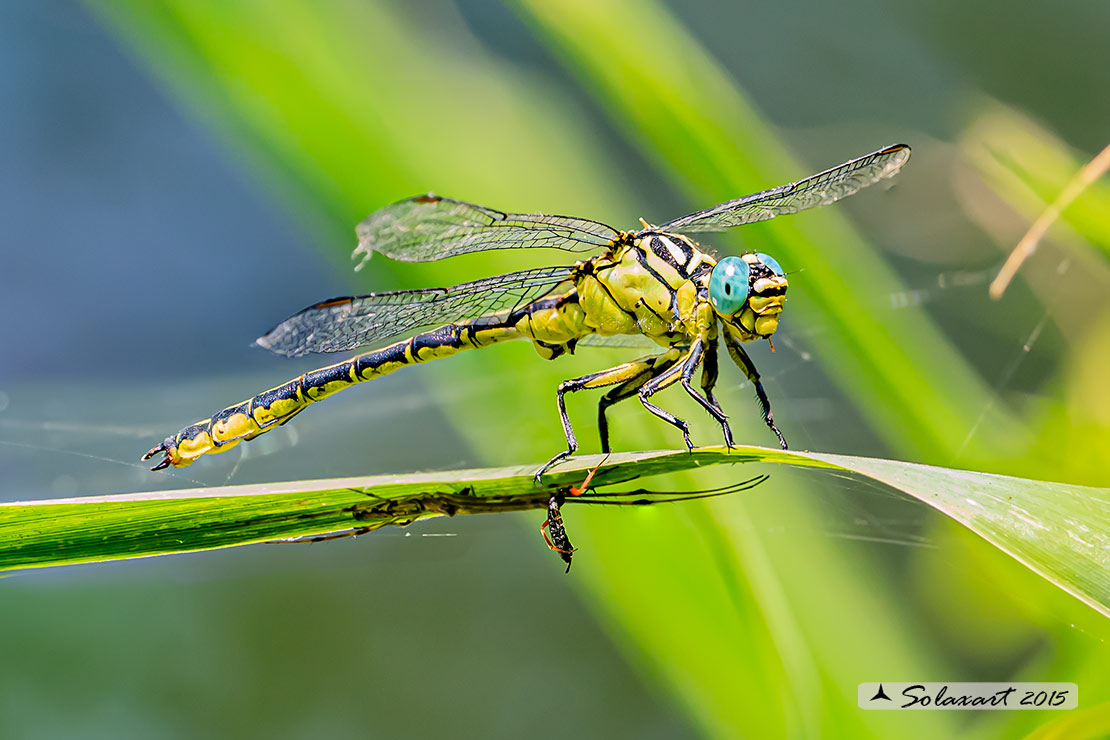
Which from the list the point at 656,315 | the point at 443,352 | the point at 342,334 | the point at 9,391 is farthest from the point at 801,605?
the point at 9,391

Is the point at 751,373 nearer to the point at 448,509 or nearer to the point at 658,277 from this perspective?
the point at 658,277

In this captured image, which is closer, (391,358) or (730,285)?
(730,285)

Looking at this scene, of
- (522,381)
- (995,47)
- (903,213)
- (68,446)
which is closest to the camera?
(522,381)

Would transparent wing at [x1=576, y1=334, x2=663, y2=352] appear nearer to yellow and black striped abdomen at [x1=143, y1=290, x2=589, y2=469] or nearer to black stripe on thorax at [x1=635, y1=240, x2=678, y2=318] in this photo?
yellow and black striped abdomen at [x1=143, y1=290, x2=589, y2=469]

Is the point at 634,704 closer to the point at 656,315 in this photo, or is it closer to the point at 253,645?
the point at 253,645

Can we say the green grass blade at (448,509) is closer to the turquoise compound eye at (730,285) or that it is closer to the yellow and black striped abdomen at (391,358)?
the turquoise compound eye at (730,285)

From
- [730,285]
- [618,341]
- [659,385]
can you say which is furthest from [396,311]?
[730,285]

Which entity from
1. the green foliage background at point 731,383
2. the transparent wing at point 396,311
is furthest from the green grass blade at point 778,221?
the transparent wing at point 396,311

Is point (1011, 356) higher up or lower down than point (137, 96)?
lower down
